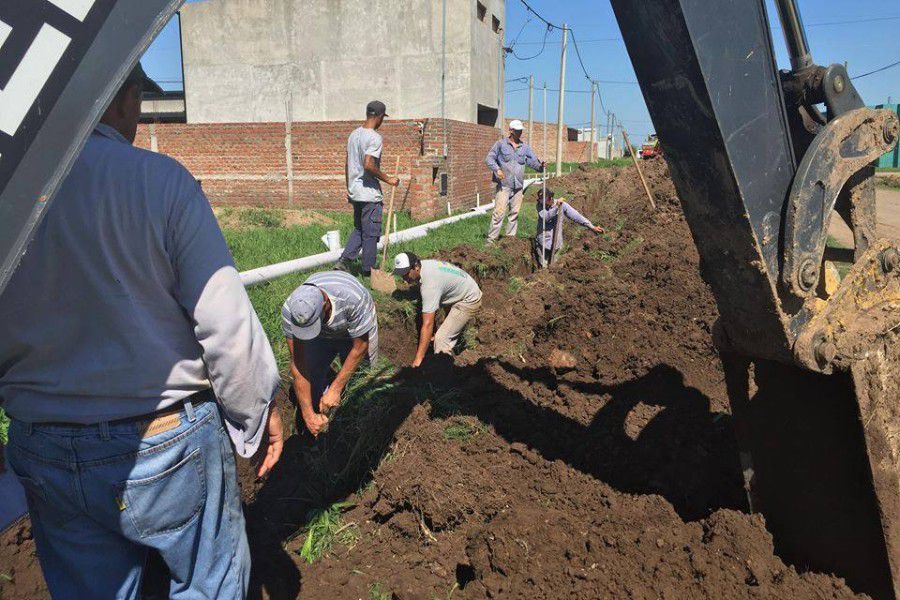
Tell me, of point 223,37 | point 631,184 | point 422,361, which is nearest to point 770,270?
point 422,361

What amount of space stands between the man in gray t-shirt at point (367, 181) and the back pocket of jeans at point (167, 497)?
6.21 m

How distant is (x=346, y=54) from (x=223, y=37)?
4.23m

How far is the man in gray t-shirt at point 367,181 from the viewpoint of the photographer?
8.04 m

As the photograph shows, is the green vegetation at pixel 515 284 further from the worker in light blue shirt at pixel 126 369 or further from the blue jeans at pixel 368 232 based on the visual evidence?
the worker in light blue shirt at pixel 126 369

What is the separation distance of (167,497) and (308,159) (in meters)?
15.5

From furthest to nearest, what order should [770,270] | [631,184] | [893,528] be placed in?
[631,184] → [893,528] → [770,270]

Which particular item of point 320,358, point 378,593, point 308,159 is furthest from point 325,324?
point 308,159

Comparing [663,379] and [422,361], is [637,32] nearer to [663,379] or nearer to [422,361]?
[663,379]

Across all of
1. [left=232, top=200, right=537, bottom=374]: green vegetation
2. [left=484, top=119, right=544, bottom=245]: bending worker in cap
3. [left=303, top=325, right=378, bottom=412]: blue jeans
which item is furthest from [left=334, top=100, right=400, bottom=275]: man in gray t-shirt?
[left=484, top=119, right=544, bottom=245]: bending worker in cap

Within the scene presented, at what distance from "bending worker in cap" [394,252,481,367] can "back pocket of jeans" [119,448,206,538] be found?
417 cm

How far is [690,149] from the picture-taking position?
2111 millimetres

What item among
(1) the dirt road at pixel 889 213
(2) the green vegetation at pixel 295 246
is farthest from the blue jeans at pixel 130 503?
(1) the dirt road at pixel 889 213

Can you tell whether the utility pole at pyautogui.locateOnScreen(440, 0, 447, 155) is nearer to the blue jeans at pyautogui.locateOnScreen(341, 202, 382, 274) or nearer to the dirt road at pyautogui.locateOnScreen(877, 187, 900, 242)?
the dirt road at pyautogui.locateOnScreen(877, 187, 900, 242)

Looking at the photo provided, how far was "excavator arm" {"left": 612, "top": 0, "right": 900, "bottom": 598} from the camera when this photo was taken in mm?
2033
